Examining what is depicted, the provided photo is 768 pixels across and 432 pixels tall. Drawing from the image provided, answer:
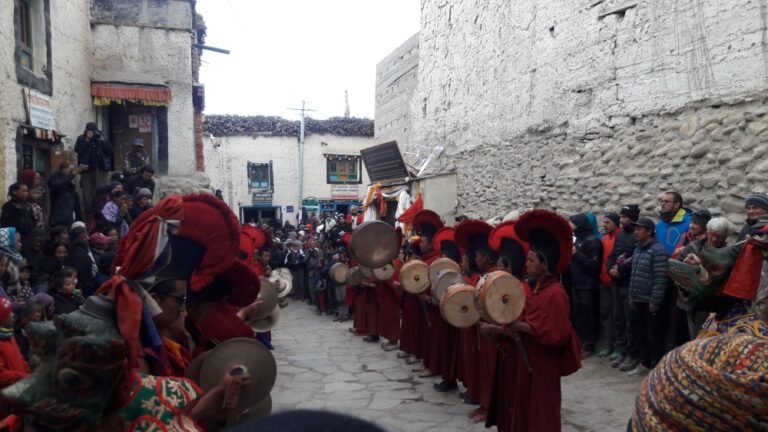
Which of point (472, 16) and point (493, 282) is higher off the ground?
point (472, 16)

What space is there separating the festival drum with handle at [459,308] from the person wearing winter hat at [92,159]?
693cm

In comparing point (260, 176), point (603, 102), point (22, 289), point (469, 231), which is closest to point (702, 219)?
point (469, 231)

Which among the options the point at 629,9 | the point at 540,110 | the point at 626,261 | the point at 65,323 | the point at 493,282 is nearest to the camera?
the point at 65,323

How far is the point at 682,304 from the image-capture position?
219 inches

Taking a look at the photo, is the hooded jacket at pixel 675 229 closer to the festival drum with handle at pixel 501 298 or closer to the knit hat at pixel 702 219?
the knit hat at pixel 702 219

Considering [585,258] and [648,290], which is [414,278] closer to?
[585,258]

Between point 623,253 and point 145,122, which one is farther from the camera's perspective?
point 145,122

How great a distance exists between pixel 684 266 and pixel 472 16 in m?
11.3

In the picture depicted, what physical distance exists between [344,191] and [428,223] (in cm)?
2645

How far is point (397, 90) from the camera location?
20484 mm

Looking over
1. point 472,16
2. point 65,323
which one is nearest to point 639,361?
point 65,323

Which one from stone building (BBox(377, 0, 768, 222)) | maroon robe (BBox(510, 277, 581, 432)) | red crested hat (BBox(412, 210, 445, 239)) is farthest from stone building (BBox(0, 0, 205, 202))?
maroon robe (BBox(510, 277, 581, 432))

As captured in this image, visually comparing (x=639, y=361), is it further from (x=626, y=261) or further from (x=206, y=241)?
(x=206, y=241)

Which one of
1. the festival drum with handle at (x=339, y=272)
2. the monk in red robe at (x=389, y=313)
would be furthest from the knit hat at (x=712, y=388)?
the festival drum with handle at (x=339, y=272)
